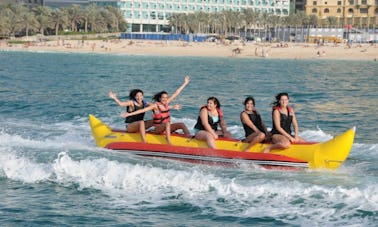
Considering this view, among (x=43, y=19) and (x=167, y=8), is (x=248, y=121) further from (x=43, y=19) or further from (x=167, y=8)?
(x=167, y=8)

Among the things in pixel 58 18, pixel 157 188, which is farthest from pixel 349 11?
pixel 157 188

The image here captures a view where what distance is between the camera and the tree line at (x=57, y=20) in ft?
298

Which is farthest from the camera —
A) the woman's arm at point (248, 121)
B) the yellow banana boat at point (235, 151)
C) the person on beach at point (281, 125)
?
the woman's arm at point (248, 121)

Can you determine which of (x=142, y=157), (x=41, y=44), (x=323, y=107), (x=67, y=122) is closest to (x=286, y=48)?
(x=41, y=44)

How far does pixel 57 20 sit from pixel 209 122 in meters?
86.3

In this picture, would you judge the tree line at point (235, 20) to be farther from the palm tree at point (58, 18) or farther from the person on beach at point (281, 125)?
the person on beach at point (281, 125)

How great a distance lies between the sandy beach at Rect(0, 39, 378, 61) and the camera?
7444 centimetres

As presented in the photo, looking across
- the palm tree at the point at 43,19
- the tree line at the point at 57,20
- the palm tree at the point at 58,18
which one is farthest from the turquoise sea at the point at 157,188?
the palm tree at the point at 58,18

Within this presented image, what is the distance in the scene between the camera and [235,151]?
11.5 m

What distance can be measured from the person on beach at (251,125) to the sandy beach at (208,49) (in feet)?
201

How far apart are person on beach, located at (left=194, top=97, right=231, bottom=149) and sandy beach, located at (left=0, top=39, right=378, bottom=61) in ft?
201

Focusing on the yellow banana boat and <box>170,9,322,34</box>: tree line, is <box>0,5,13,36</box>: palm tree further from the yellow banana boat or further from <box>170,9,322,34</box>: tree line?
the yellow banana boat

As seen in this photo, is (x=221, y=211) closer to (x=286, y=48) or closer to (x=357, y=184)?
(x=357, y=184)

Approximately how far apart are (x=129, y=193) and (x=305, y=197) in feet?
8.37
